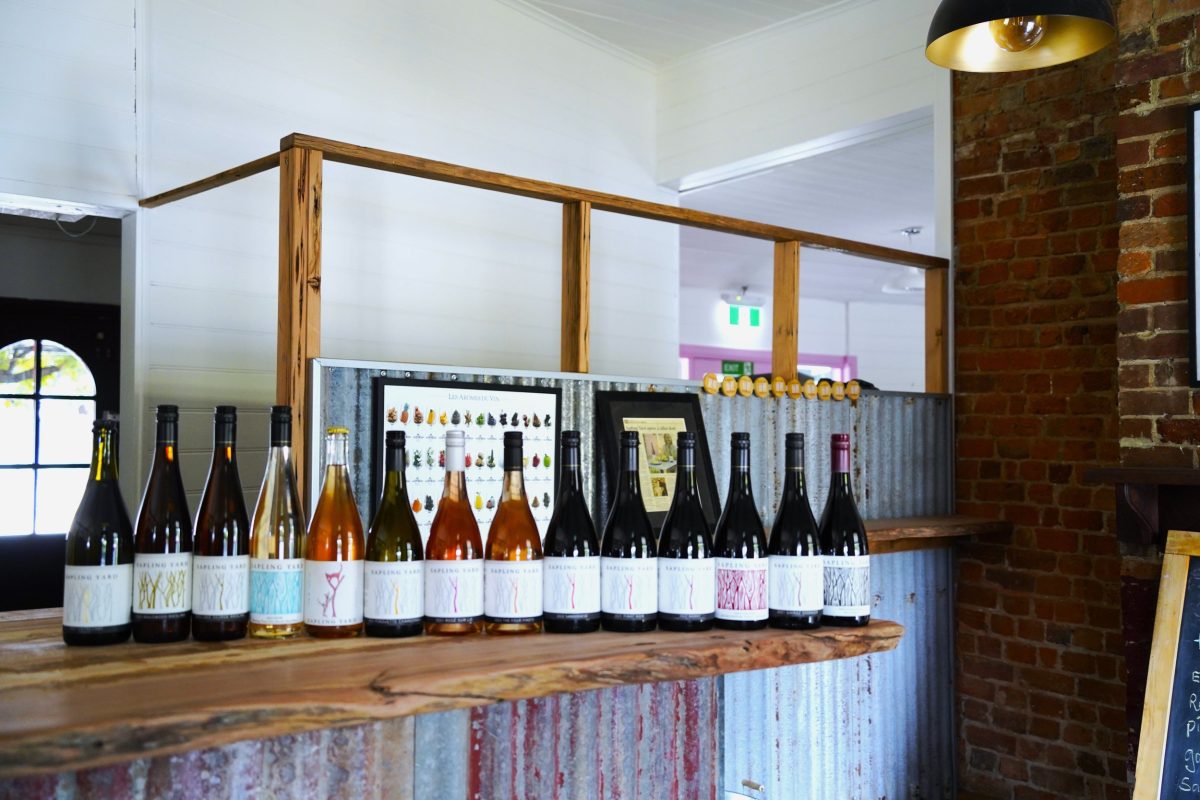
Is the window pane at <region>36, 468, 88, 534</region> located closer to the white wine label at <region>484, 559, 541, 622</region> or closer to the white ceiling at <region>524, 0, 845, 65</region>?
the white ceiling at <region>524, 0, 845, 65</region>

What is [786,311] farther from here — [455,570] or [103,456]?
[103,456]

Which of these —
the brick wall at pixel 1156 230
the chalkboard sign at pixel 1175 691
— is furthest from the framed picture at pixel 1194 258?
the chalkboard sign at pixel 1175 691

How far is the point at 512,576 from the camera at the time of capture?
50.8 inches

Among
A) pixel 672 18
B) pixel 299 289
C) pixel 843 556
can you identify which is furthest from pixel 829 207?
pixel 843 556

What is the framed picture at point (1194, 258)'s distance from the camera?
7.75ft

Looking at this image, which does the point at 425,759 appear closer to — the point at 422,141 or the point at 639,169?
the point at 422,141

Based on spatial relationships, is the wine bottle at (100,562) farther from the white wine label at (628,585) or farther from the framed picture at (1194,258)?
the framed picture at (1194,258)

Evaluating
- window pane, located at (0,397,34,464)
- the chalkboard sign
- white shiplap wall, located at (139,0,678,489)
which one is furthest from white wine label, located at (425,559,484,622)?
window pane, located at (0,397,34,464)

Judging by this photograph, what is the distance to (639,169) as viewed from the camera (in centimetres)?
488

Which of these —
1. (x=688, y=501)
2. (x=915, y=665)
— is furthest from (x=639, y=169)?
(x=688, y=501)

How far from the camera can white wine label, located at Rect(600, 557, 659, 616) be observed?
132 cm

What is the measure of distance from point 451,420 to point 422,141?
211 centimetres

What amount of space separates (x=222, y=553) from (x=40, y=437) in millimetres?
4213

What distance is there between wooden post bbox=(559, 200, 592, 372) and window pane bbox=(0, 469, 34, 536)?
353 centimetres
